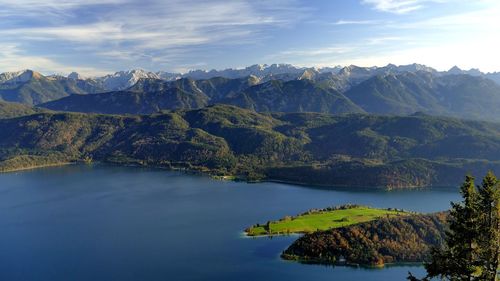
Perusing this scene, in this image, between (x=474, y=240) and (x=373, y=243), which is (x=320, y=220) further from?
(x=474, y=240)

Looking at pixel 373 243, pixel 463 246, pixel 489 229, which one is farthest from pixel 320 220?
pixel 489 229

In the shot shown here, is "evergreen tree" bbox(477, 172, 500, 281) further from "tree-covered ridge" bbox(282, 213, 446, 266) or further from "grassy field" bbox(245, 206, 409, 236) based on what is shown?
"grassy field" bbox(245, 206, 409, 236)

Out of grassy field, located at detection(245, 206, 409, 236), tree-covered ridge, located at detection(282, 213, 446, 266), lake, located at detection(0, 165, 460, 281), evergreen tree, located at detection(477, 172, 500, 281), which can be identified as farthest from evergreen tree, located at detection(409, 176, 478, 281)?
grassy field, located at detection(245, 206, 409, 236)

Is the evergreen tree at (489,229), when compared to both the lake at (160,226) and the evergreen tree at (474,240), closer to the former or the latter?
the evergreen tree at (474,240)

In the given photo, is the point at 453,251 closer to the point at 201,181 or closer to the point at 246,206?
the point at 246,206

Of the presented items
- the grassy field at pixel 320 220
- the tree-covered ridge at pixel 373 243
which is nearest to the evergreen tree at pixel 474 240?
the tree-covered ridge at pixel 373 243
